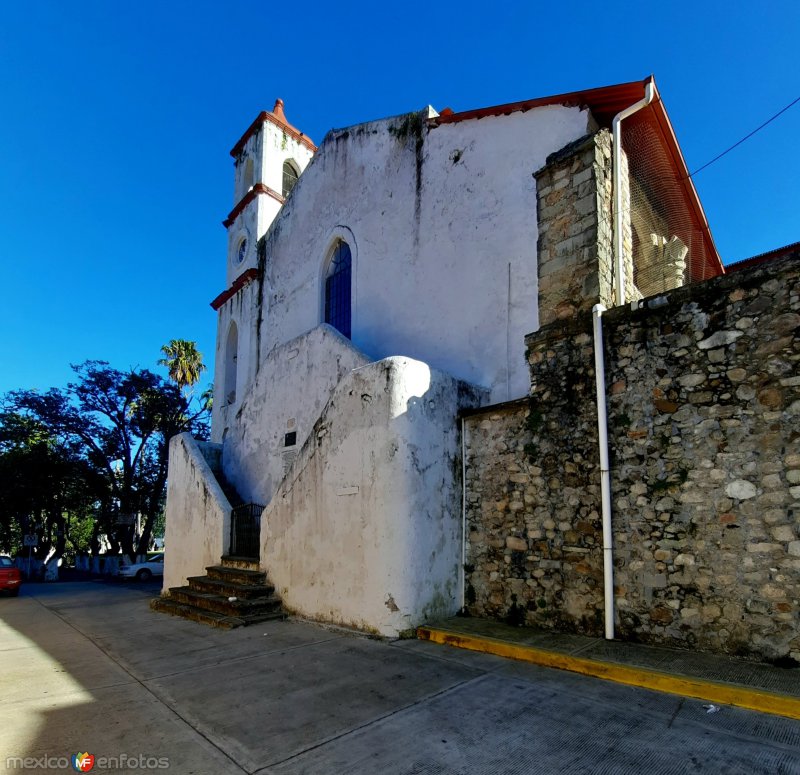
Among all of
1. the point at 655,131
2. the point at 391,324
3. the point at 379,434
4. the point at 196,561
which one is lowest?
the point at 196,561

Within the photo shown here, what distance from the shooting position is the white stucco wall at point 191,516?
979cm

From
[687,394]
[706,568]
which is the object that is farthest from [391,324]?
[706,568]

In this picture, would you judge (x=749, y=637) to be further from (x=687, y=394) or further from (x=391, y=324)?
(x=391, y=324)

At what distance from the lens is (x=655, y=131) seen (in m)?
8.22

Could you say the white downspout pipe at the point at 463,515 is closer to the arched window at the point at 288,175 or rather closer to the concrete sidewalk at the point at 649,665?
the concrete sidewalk at the point at 649,665

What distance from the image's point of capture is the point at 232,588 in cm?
817

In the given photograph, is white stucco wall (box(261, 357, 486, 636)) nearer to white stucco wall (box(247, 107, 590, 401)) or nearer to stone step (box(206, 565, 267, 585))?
stone step (box(206, 565, 267, 585))

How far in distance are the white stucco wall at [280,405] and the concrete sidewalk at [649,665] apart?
4860mm

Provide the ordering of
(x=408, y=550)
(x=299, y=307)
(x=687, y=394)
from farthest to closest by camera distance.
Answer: (x=299, y=307) → (x=408, y=550) → (x=687, y=394)

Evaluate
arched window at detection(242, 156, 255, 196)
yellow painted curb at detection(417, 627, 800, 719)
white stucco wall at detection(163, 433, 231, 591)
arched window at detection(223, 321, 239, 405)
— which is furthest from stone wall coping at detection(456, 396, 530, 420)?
arched window at detection(242, 156, 255, 196)

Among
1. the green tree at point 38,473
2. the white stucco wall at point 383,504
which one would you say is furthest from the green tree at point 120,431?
the white stucco wall at point 383,504

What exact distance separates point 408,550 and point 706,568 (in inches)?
120

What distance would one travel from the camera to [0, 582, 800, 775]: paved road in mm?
3248

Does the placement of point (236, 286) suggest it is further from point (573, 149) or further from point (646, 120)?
point (646, 120)
